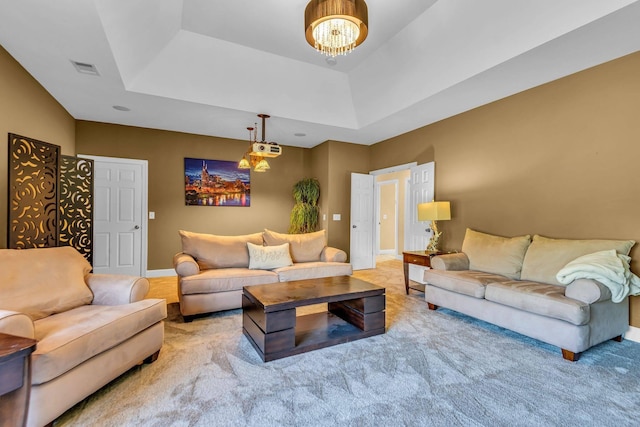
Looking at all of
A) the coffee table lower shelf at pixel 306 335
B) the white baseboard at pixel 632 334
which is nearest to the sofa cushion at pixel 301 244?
the coffee table lower shelf at pixel 306 335

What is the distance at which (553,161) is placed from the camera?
10.6 feet

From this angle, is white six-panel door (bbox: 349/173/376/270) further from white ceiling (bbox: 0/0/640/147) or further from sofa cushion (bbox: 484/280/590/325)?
sofa cushion (bbox: 484/280/590/325)

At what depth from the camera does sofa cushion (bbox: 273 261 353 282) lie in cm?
359

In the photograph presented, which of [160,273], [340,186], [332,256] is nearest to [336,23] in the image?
[332,256]

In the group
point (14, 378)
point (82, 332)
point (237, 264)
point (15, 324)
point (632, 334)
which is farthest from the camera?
point (237, 264)

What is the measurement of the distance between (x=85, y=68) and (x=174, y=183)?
97.4 inches

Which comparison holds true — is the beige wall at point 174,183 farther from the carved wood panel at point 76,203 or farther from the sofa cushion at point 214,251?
the sofa cushion at point 214,251

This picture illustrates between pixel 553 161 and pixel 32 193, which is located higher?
A: pixel 553 161

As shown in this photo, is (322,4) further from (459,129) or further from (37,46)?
(459,129)

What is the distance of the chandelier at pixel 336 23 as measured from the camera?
1.87 meters

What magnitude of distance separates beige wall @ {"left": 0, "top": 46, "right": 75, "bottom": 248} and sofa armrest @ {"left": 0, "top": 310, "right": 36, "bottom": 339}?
6.04ft

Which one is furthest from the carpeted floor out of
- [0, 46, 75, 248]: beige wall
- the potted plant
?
the potted plant

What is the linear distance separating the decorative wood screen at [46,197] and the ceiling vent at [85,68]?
2.78 ft

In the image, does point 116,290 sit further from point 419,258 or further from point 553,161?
point 553,161
